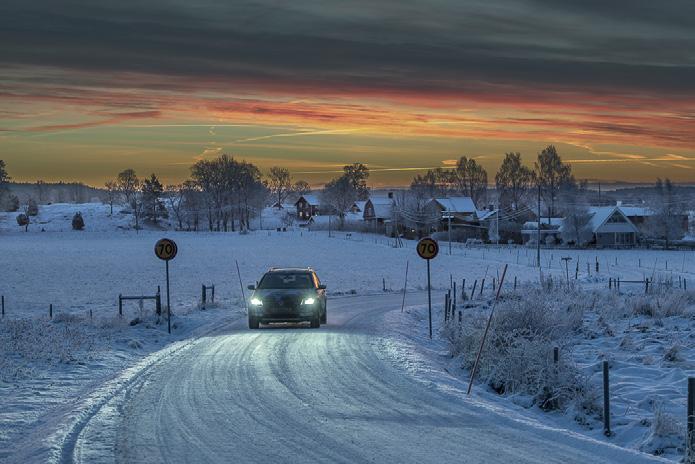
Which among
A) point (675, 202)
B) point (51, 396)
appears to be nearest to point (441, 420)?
point (51, 396)

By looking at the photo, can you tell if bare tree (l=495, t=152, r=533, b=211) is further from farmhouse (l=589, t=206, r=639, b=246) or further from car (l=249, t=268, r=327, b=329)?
car (l=249, t=268, r=327, b=329)

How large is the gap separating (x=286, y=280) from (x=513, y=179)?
136 meters

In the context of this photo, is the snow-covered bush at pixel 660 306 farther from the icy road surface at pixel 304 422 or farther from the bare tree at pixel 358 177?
the bare tree at pixel 358 177

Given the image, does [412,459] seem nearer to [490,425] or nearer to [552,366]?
[490,425]

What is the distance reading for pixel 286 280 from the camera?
2498 centimetres

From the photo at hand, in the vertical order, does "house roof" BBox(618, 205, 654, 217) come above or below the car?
above

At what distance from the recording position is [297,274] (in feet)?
82.6

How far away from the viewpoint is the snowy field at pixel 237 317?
1289 centimetres

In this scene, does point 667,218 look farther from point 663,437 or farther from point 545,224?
point 663,437

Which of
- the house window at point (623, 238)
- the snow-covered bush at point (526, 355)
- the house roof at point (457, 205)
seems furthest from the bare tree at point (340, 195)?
the snow-covered bush at point (526, 355)

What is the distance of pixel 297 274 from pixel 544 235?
93793 mm

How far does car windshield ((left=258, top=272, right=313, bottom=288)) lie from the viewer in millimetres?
24625

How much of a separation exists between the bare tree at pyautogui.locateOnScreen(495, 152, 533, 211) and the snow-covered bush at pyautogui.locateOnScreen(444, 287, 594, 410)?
13338cm

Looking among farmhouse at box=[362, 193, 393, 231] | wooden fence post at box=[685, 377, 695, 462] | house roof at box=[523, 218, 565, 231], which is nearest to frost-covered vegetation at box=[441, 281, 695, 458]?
wooden fence post at box=[685, 377, 695, 462]
